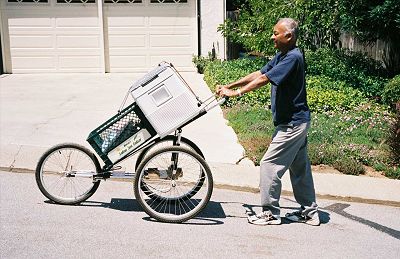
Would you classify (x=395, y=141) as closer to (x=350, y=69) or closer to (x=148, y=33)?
(x=350, y=69)

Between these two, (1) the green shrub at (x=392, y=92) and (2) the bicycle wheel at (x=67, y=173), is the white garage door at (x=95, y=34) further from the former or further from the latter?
(2) the bicycle wheel at (x=67, y=173)

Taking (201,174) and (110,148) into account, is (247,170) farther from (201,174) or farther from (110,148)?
(110,148)

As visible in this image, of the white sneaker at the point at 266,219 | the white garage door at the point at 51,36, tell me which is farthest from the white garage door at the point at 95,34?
the white sneaker at the point at 266,219

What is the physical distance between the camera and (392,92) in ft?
33.1

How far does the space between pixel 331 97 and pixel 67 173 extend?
243 inches

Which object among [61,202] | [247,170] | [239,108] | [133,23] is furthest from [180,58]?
[61,202]

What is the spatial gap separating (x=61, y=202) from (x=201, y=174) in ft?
5.08

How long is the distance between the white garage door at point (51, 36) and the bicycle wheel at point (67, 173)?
1008 cm

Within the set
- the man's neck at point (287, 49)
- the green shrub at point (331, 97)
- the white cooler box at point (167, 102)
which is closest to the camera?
the man's neck at point (287, 49)

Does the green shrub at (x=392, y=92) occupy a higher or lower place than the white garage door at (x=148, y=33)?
lower

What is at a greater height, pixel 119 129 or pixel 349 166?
pixel 119 129

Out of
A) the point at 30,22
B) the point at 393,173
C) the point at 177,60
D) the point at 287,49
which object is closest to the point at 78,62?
the point at 30,22

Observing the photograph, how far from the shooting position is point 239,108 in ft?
34.1

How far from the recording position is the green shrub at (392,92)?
1001 centimetres
